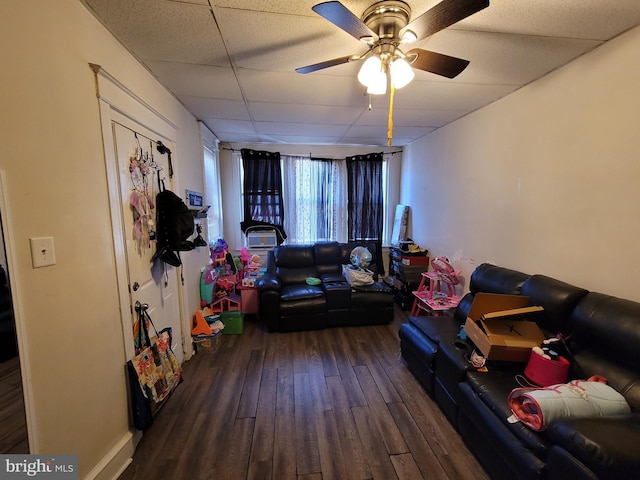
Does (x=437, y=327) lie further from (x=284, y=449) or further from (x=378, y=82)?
(x=378, y=82)

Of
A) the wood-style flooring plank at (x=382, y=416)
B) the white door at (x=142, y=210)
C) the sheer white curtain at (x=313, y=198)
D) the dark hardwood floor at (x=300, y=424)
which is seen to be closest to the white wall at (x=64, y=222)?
the white door at (x=142, y=210)

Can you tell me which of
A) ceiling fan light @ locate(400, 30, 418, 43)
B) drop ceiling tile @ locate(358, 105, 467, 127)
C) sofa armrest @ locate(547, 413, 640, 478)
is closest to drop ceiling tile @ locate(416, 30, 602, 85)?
ceiling fan light @ locate(400, 30, 418, 43)

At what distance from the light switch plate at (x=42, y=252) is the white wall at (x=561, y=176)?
3014 mm

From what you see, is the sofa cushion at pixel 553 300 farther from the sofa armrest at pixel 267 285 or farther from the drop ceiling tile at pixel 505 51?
the sofa armrest at pixel 267 285

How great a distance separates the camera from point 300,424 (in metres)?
1.82

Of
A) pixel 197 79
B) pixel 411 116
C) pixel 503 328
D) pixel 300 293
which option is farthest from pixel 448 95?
pixel 300 293

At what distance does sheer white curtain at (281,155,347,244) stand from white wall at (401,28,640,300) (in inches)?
75.0

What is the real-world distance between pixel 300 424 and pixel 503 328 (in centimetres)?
160

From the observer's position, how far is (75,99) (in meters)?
1.21

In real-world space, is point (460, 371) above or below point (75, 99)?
below

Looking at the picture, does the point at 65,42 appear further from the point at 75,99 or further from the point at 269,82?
the point at 269,82

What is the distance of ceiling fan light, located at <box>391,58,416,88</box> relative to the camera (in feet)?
4.20

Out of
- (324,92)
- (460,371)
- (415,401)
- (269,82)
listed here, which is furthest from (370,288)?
(269,82)

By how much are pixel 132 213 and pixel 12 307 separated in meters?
0.86
